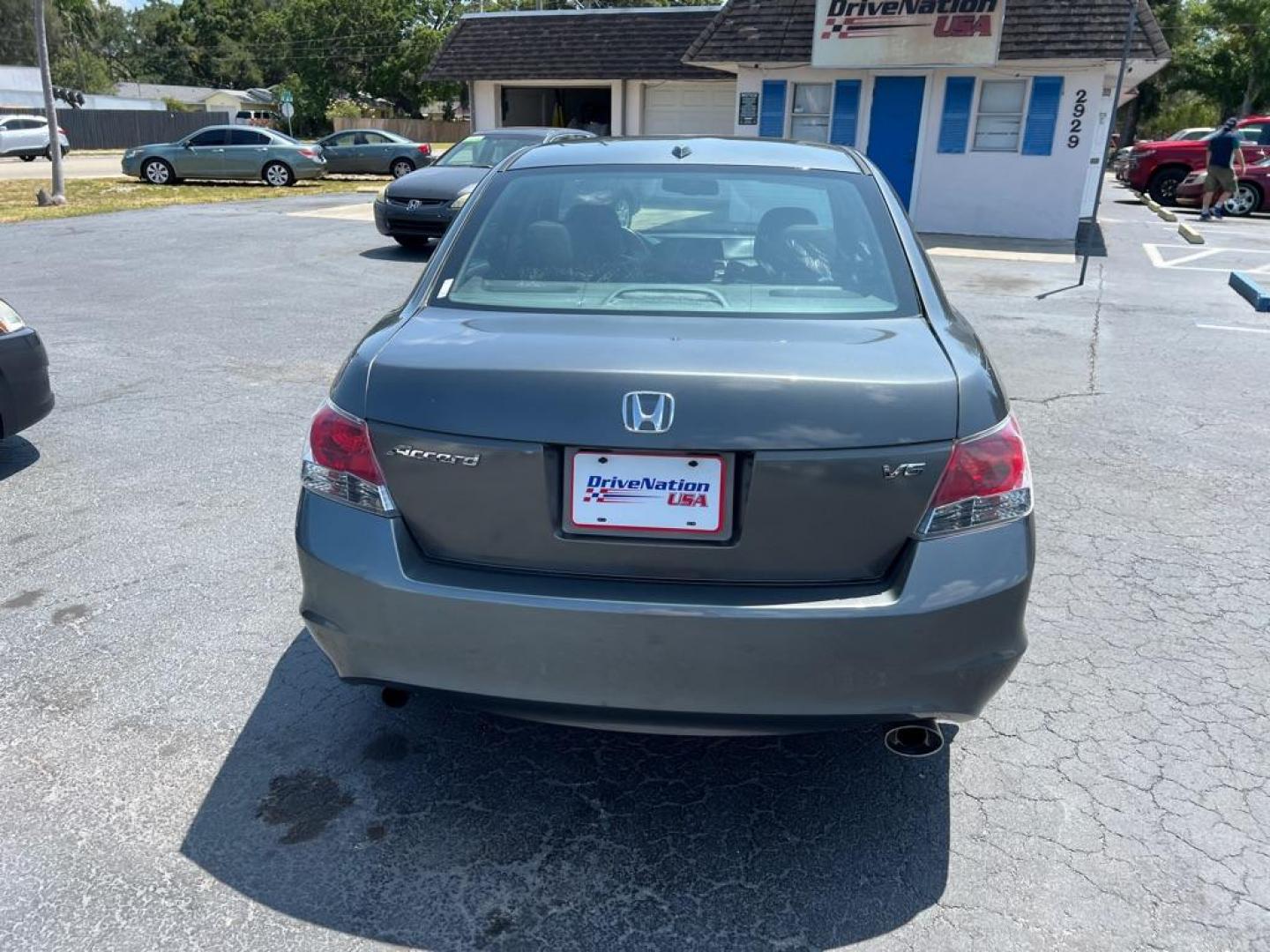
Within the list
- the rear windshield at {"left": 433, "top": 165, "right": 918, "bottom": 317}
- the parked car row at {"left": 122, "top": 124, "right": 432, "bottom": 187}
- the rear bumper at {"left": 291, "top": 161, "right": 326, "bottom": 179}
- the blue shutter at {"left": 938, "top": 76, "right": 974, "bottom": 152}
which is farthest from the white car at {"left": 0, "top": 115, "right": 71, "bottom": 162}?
the rear windshield at {"left": 433, "top": 165, "right": 918, "bottom": 317}

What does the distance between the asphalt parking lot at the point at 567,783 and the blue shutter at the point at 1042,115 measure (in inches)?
494

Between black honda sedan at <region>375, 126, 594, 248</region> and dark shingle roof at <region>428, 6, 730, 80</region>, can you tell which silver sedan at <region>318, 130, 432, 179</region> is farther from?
black honda sedan at <region>375, 126, 594, 248</region>

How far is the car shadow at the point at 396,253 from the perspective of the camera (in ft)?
41.7

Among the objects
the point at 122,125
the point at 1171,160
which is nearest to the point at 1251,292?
the point at 1171,160

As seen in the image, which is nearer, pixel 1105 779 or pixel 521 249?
pixel 1105 779

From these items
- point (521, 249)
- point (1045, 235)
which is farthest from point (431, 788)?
point (1045, 235)

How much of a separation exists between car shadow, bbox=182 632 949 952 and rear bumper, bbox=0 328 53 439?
266 centimetres

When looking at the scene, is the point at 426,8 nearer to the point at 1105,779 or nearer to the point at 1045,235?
the point at 1045,235

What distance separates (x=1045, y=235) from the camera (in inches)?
638

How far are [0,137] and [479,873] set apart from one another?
43660 millimetres

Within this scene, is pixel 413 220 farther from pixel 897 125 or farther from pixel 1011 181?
pixel 1011 181

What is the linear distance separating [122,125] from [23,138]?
17727 mm

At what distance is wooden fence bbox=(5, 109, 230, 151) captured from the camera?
51072 millimetres

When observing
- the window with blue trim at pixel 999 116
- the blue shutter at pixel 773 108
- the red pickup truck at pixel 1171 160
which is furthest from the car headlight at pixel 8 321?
the red pickup truck at pixel 1171 160
